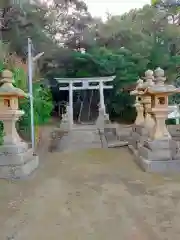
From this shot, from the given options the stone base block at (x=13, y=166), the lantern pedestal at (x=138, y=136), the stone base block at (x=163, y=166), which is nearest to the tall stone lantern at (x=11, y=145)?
the stone base block at (x=13, y=166)

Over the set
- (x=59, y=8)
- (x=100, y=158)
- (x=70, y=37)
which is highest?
(x=59, y=8)

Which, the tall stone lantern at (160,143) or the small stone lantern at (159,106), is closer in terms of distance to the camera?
the tall stone lantern at (160,143)

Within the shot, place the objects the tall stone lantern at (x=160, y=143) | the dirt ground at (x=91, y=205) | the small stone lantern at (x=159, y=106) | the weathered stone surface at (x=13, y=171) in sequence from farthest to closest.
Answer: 1. the small stone lantern at (x=159, y=106)
2. the tall stone lantern at (x=160, y=143)
3. the weathered stone surface at (x=13, y=171)
4. the dirt ground at (x=91, y=205)

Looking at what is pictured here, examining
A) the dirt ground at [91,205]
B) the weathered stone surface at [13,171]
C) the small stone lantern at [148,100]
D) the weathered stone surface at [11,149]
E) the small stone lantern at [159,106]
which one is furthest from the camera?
the small stone lantern at [148,100]

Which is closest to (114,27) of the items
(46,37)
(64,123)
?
(46,37)

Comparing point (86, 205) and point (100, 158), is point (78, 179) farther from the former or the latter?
point (100, 158)

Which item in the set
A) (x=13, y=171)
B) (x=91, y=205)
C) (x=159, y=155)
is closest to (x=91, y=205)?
(x=91, y=205)

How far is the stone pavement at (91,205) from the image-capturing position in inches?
108

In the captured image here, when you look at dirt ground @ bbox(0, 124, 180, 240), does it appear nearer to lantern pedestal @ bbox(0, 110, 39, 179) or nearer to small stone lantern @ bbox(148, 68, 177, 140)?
lantern pedestal @ bbox(0, 110, 39, 179)

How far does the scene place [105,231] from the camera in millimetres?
2764

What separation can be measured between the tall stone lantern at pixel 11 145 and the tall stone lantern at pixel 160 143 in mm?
2025

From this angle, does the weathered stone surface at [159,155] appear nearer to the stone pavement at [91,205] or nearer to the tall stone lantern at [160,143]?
the tall stone lantern at [160,143]

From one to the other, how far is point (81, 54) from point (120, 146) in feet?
26.5

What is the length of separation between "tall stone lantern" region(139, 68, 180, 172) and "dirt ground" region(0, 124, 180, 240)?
0.27 meters
